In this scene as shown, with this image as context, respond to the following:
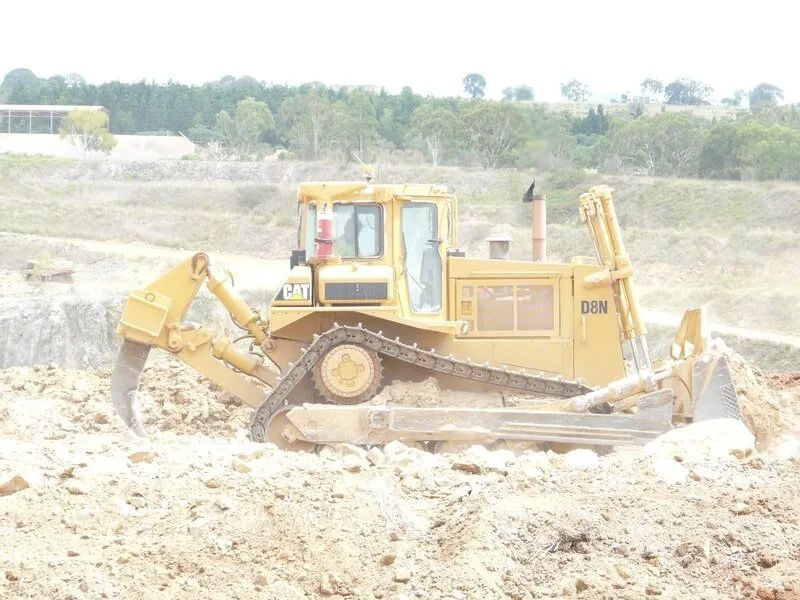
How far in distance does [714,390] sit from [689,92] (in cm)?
6412

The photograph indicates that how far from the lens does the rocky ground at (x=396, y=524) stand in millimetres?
6777

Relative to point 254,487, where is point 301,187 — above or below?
above

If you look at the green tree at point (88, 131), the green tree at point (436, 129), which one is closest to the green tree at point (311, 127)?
the green tree at point (436, 129)

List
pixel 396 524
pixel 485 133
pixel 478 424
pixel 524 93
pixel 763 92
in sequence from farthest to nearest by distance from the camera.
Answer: pixel 763 92 → pixel 485 133 → pixel 524 93 → pixel 478 424 → pixel 396 524

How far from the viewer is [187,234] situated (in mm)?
47656

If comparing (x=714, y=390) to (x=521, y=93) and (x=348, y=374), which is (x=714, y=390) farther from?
(x=521, y=93)

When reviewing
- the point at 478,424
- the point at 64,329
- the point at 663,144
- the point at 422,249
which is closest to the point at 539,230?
the point at 422,249

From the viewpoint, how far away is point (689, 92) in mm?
72438

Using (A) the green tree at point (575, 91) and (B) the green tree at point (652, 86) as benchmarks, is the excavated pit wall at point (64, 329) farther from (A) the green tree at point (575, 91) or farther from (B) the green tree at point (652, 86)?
(B) the green tree at point (652, 86)

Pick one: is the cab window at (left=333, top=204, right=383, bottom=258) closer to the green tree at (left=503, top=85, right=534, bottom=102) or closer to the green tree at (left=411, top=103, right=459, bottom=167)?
the green tree at (left=503, top=85, right=534, bottom=102)

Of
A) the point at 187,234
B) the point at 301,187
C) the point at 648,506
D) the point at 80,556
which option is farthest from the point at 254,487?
the point at 187,234

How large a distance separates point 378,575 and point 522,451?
4.24 m

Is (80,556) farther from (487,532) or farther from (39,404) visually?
(39,404)

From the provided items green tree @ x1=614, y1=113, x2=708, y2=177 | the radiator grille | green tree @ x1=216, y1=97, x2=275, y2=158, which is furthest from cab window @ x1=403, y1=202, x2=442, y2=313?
green tree @ x1=216, y1=97, x2=275, y2=158
